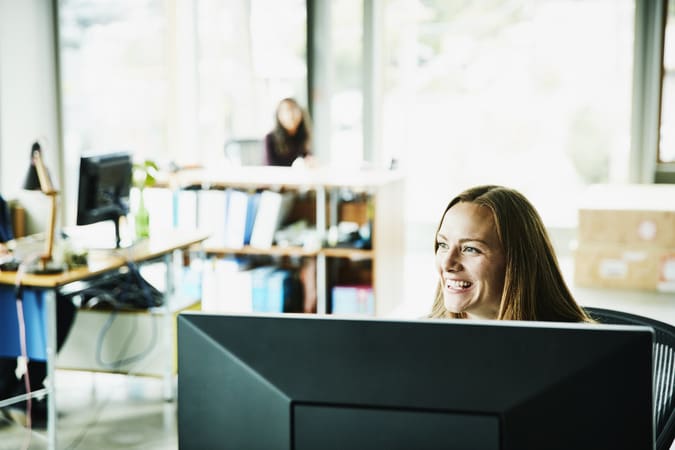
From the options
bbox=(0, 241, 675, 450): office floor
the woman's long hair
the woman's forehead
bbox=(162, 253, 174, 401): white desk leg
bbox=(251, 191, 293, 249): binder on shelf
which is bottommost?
bbox=(0, 241, 675, 450): office floor

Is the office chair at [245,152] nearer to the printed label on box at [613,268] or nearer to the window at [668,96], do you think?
the printed label on box at [613,268]

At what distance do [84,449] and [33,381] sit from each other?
0.58 meters

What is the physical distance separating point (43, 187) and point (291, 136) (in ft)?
9.99

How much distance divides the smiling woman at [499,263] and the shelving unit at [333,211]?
10.4ft

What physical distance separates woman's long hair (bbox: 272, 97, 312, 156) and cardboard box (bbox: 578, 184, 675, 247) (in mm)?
2043

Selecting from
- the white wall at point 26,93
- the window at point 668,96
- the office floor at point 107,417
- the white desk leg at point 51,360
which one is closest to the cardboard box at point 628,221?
the window at point 668,96

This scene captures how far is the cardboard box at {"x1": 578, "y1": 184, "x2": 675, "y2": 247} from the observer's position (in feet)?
20.2

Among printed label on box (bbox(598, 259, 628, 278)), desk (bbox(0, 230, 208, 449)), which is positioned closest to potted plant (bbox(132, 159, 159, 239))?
desk (bbox(0, 230, 208, 449))

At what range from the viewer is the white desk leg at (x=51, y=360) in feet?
11.3

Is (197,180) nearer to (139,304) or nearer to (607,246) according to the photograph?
(139,304)

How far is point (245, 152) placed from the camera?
6504mm

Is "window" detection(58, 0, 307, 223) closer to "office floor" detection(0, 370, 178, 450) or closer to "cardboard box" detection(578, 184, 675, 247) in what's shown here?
"cardboard box" detection(578, 184, 675, 247)

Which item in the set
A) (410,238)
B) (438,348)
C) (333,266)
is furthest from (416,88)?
(438,348)

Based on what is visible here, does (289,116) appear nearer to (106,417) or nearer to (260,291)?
(260,291)
